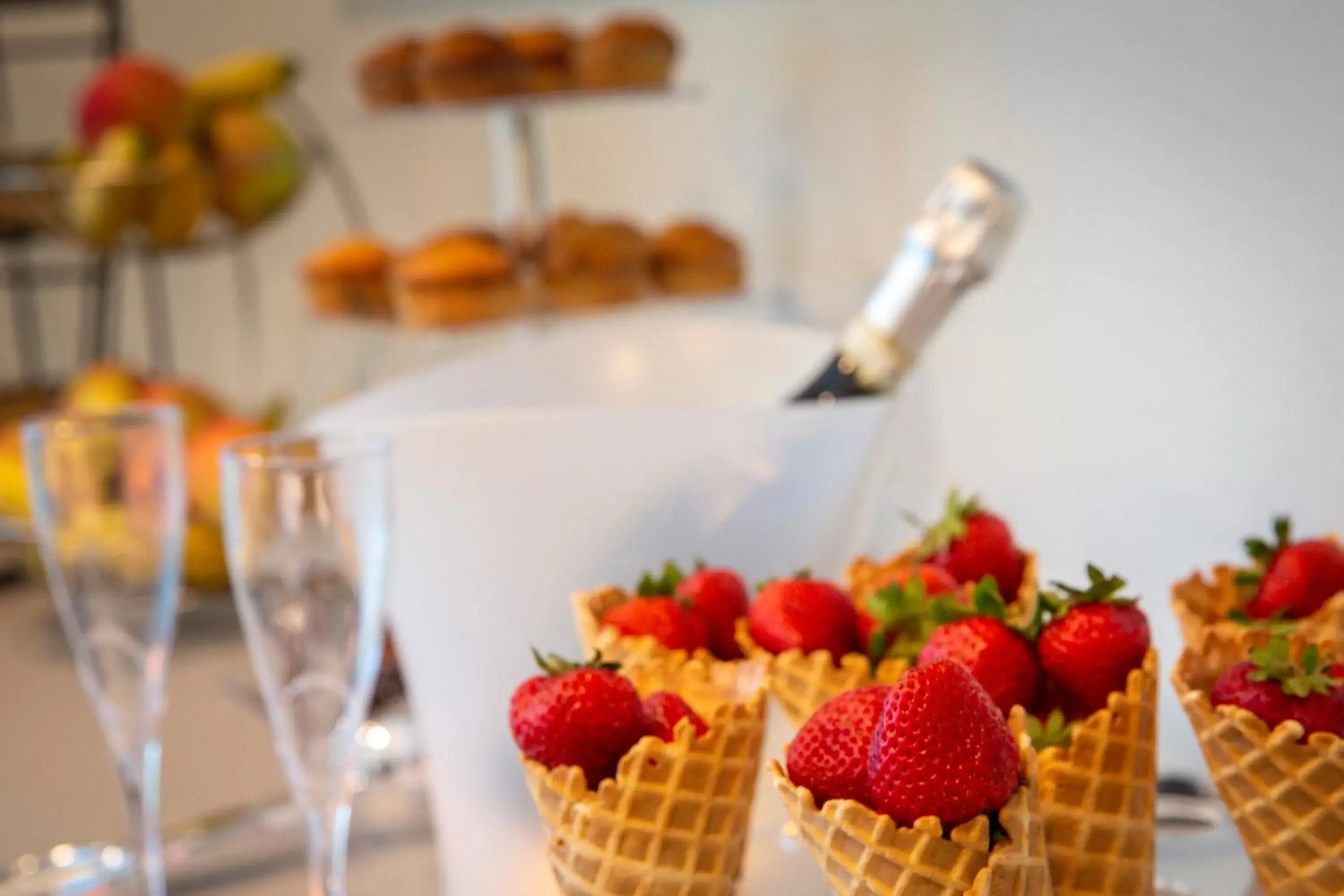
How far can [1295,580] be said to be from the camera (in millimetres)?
576

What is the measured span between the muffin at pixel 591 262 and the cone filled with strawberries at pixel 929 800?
1.26m

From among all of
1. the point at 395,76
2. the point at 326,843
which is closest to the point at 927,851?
the point at 326,843

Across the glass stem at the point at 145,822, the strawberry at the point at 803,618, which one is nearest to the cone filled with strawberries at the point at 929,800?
the strawberry at the point at 803,618

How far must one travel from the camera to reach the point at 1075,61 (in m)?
1.08

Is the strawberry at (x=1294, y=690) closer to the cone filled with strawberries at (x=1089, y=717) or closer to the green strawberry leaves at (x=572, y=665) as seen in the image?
the cone filled with strawberries at (x=1089, y=717)

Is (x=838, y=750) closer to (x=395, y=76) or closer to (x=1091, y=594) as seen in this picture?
(x=1091, y=594)

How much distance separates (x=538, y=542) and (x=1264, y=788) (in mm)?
314

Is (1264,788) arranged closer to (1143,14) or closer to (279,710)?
(279,710)

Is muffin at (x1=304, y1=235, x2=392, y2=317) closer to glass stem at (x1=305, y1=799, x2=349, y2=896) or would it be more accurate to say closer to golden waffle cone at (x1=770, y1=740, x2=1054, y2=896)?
glass stem at (x1=305, y1=799, x2=349, y2=896)

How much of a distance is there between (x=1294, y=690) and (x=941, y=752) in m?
0.13

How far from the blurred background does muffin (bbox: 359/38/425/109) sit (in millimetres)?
29

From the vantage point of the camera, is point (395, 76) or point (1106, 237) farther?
point (395, 76)

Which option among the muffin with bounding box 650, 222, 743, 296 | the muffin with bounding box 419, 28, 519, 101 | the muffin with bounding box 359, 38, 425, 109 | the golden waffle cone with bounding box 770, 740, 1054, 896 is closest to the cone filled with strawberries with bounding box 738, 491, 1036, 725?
the golden waffle cone with bounding box 770, 740, 1054, 896

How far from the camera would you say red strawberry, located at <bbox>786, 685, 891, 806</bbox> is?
0.45 m
